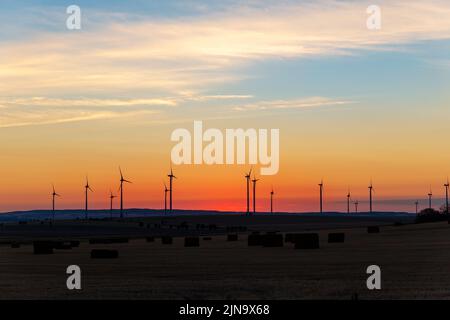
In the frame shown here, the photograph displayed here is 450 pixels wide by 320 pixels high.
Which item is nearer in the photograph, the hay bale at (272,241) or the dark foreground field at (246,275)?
the dark foreground field at (246,275)

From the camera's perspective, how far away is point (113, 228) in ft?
643

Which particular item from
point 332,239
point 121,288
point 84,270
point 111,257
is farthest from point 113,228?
point 121,288

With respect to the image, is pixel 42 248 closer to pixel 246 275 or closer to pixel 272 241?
pixel 272 241

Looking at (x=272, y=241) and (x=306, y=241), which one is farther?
(x=272, y=241)

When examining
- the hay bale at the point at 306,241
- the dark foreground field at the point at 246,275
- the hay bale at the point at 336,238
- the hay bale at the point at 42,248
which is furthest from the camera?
the hay bale at the point at 336,238

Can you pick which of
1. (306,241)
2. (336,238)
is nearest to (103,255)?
(306,241)

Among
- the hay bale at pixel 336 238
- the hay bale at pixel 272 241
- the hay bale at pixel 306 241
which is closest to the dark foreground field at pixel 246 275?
the hay bale at pixel 306 241

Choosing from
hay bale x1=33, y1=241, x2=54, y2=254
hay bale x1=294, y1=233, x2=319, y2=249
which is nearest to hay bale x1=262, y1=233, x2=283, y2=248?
hay bale x1=294, y1=233, x2=319, y2=249

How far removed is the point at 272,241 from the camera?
239ft

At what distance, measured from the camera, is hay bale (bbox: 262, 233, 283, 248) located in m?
71.8

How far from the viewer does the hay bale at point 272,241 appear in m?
71.8

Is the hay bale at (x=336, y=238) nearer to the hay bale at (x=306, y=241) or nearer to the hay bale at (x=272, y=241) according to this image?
the hay bale at (x=272, y=241)
